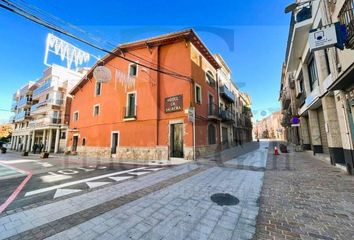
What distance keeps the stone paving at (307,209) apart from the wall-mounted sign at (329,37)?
3.99m

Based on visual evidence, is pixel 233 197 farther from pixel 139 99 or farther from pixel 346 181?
pixel 139 99

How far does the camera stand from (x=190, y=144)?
11094 mm

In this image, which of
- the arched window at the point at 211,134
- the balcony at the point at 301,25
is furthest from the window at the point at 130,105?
the balcony at the point at 301,25

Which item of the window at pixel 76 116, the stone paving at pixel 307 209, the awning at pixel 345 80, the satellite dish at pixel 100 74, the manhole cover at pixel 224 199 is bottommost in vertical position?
the manhole cover at pixel 224 199

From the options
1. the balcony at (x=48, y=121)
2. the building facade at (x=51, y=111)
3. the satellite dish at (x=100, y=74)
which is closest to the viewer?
the satellite dish at (x=100, y=74)

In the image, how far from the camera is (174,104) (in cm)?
1217

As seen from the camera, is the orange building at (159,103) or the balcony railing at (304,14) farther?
the orange building at (159,103)

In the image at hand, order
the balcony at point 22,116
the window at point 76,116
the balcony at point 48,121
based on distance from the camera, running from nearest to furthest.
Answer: the window at point 76,116, the balcony at point 48,121, the balcony at point 22,116

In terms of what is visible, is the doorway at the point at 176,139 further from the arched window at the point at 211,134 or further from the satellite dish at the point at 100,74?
the satellite dish at the point at 100,74

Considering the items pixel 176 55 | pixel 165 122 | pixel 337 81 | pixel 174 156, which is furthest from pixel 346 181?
pixel 176 55

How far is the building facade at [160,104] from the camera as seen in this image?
12.0 m

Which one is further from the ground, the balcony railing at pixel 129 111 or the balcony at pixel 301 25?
the balcony at pixel 301 25

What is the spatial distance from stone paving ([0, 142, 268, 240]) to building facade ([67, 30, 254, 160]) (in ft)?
22.9

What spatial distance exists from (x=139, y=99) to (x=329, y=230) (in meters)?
13.2
